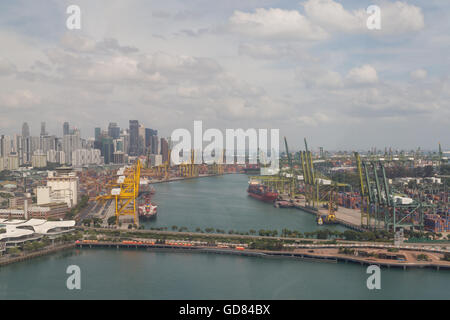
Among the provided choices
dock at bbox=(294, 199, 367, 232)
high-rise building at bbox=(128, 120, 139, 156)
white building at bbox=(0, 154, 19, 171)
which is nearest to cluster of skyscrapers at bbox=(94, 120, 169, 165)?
high-rise building at bbox=(128, 120, 139, 156)

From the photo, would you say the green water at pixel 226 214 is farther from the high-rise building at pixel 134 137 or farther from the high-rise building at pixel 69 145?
the high-rise building at pixel 134 137

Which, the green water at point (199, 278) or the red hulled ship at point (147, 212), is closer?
the green water at point (199, 278)

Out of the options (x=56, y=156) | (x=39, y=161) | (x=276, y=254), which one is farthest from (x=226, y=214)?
(x=56, y=156)

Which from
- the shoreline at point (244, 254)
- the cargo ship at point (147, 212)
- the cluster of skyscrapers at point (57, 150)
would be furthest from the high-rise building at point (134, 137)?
the shoreline at point (244, 254)

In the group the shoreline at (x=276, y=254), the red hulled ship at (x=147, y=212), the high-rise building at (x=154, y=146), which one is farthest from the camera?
the high-rise building at (x=154, y=146)

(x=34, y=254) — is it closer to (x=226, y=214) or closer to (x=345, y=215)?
(x=226, y=214)
